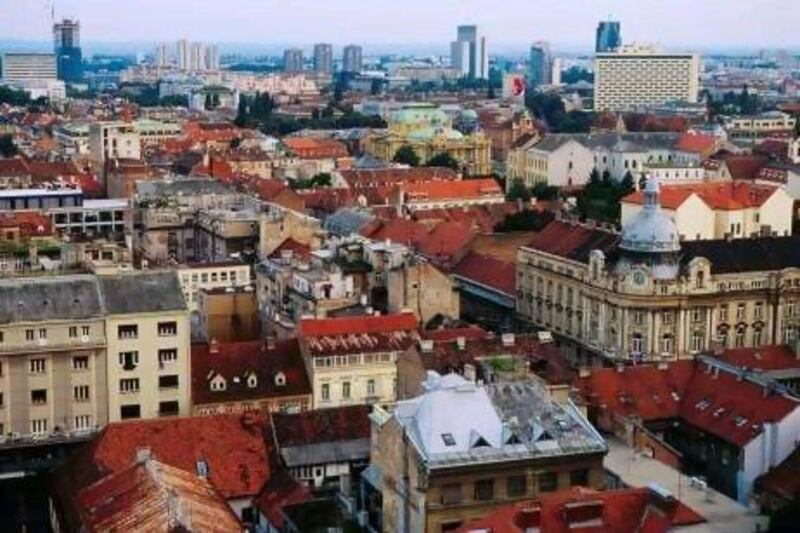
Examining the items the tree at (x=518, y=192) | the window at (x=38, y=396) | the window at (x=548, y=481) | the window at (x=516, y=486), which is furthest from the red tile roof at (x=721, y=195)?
the window at (x=516, y=486)

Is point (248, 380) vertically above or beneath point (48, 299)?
beneath

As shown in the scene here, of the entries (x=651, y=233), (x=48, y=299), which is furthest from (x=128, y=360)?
(x=651, y=233)

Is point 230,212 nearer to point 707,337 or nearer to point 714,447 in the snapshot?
point 707,337

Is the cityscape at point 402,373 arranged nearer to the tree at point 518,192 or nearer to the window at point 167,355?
the window at point 167,355

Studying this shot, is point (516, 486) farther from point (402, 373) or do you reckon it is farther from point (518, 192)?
point (518, 192)

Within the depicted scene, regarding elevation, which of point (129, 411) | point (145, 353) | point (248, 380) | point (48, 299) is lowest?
point (129, 411)

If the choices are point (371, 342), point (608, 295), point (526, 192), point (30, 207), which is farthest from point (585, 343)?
point (526, 192)
